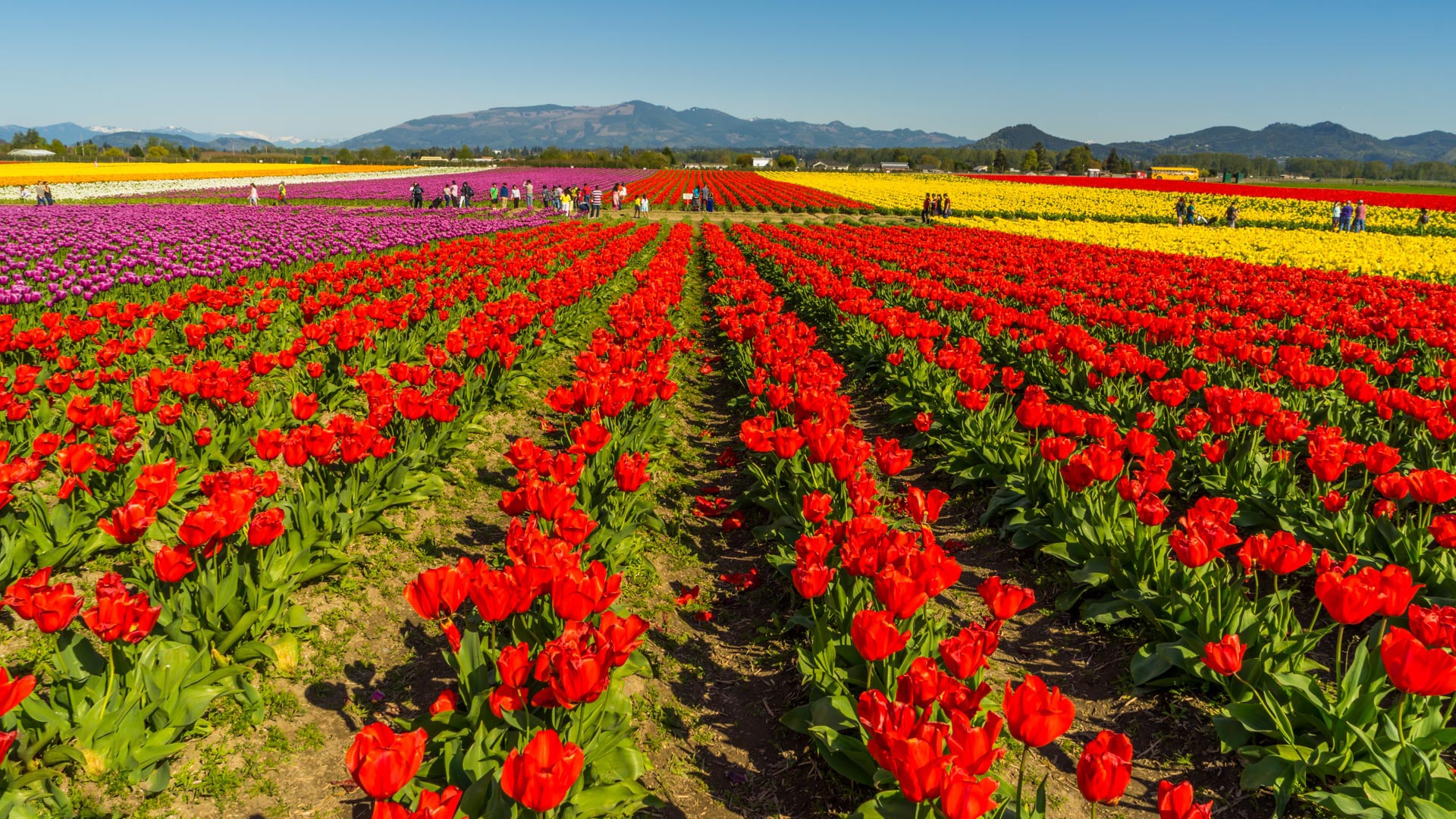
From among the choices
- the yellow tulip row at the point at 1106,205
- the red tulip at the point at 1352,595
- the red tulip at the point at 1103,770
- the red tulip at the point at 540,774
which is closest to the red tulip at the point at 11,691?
the red tulip at the point at 540,774

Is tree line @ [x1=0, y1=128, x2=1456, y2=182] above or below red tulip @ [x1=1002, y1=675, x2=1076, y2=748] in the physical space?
above

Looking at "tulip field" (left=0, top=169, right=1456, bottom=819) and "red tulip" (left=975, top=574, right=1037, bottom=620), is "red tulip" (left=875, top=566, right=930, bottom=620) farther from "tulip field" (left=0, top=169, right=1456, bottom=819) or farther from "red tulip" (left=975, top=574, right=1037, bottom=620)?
"red tulip" (left=975, top=574, right=1037, bottom=620)

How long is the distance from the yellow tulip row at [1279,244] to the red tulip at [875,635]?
24.7m

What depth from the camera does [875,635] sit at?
315 centimetres

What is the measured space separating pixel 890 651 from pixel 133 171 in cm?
9688

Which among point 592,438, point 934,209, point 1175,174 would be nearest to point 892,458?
point 592,438

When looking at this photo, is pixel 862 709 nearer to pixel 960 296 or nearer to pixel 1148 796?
pixel 1148 796

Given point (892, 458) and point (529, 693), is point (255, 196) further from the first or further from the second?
point (529, 693)

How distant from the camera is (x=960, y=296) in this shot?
1245cm

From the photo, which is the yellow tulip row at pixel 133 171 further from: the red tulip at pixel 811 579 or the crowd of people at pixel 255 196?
the red tulip at pixel 811 579

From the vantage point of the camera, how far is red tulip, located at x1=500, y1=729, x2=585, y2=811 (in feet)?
7.61

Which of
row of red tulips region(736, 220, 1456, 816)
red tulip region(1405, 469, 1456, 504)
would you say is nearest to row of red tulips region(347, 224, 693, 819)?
row of red tulips region(736, 220, 1456, 816)

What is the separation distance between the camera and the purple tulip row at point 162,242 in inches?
513

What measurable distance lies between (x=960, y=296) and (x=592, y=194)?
31388 millimetres
